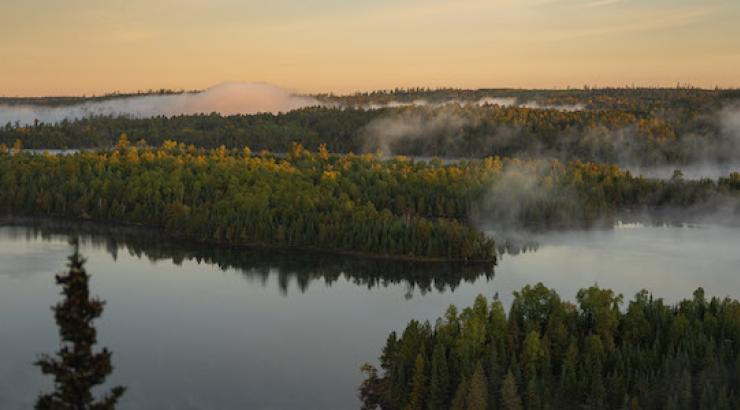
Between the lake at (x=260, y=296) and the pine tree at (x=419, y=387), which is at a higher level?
the pine tree at (x=419, y=387)

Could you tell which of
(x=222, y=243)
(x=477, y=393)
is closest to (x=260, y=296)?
(x=222, y=243)

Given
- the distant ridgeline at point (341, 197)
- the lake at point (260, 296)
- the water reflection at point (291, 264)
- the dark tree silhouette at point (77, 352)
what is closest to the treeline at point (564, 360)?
the lake at point (260, 296)

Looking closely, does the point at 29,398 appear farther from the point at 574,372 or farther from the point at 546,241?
the point at 546,241

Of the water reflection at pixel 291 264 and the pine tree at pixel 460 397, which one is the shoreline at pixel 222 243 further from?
the pine tree at pixel 460 397

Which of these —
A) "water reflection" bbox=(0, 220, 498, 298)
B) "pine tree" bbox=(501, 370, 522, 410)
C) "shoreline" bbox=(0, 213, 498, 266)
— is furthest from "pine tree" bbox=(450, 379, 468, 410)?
"shoreline" bbox=(0, 213, 498, 266)

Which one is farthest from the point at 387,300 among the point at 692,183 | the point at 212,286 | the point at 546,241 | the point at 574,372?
the point at 692,183

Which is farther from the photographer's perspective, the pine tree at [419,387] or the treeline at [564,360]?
the pine tree at [419,387]

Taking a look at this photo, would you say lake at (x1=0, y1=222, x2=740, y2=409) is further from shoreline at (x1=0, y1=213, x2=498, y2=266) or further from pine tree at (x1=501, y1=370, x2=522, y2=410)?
pine tree at (x1=501, y1=370, x2=522, y2=410)
